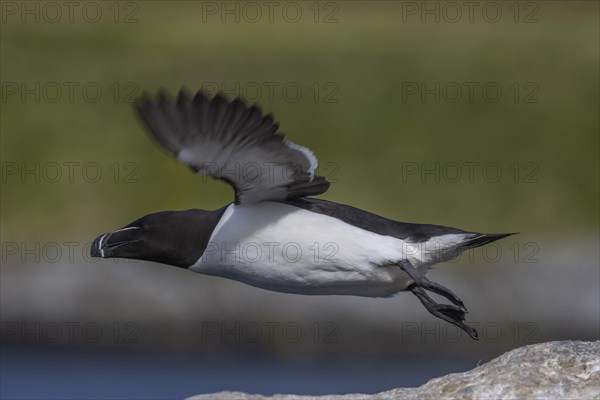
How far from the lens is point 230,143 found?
7.25 meters

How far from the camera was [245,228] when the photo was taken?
8.02 metres

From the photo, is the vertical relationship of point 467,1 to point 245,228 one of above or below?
above

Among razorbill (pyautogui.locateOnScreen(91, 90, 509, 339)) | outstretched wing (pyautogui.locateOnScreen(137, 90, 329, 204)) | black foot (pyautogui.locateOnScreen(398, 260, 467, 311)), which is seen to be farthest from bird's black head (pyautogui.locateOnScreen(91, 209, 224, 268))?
black foot (pyautogui.locateOnScreen(398, 260, 467, 311))

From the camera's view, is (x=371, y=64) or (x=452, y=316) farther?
(x=371, y=64)

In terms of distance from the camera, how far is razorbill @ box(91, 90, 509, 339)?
7598mm

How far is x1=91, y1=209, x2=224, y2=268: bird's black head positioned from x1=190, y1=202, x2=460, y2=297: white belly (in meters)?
0.09

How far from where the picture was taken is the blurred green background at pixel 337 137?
15.5m

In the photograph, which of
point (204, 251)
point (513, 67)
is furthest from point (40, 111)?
point (204, 251)

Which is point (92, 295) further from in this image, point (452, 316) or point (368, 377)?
point (452, 316)

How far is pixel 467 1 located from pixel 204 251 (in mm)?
20075

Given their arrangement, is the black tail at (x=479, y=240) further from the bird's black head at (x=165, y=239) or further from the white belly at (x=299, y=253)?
the bird's black head at (x=165, y=239)

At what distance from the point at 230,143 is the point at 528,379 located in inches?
92.7

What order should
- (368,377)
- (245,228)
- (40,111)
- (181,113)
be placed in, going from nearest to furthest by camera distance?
1. (181,113)
2. (245,228)
3. (368,377)
4. (40,111)

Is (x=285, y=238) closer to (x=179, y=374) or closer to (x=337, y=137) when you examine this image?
(x=179, y=374)
